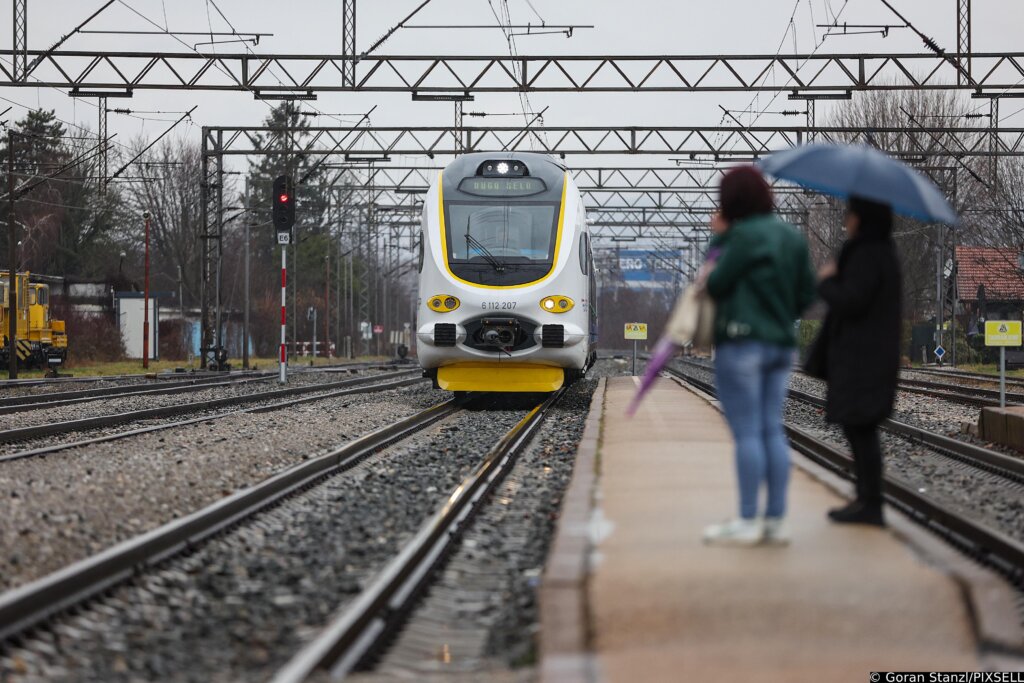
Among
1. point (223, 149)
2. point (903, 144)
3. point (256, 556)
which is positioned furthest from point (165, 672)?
point (903, 144)

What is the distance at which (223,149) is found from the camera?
34500 millimetres

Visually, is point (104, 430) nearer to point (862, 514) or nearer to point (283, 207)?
point (862, 514)

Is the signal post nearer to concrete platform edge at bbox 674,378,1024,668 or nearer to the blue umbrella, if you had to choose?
the blue umbrella

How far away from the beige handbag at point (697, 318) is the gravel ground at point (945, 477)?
2831 millimetres

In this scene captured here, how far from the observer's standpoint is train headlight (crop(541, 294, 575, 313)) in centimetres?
1672

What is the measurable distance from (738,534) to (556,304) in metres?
11.4

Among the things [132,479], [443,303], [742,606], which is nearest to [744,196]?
[742,606]

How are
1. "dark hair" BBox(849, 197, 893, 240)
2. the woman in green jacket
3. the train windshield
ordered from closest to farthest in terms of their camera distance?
the woman in green jacket < "dark hair" BBox(849, 197, 893, 240) < the train windshield

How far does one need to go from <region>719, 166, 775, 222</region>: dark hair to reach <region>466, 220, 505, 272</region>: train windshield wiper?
37.2 feet

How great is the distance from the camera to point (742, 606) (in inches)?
177

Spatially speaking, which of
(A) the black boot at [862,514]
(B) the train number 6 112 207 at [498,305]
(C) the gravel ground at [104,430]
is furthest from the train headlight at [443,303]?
(A) the black boot at [862,514]

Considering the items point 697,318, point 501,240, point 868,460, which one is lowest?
point 868,460

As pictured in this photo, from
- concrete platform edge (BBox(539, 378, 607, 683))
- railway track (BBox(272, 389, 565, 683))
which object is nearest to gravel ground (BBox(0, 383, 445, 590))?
railway track (BBox(272, 389, 565, 683))

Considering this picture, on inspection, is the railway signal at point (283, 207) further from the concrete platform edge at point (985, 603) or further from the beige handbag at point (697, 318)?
the concrete platform edge at point (985, 603)
